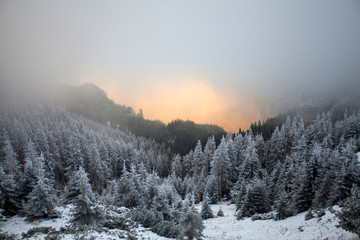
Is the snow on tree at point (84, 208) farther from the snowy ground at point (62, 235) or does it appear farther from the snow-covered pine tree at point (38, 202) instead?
the snow-covered pine tree at point (38, 202)

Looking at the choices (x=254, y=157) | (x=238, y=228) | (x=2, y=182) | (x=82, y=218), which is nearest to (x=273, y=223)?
(x=238, y=228)

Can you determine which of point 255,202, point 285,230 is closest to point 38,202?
point 285,230

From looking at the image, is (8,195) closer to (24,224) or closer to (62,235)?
(24,224)

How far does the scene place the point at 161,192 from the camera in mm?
21547

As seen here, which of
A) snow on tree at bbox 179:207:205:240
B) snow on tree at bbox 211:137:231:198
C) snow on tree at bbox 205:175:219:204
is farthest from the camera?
snow on tree at bbox 211:137:231:198

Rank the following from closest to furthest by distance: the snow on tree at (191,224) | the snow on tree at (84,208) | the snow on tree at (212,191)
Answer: the snow on tree at (191,224)
the snow on tree at (84,208)
the snow on tree at (212,191)

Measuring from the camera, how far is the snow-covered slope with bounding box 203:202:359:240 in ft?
42.4

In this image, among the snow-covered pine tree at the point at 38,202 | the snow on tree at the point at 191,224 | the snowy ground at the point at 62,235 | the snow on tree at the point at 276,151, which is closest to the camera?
the snowy ground at the point at 62,235

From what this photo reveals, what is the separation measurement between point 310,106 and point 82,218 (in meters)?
183

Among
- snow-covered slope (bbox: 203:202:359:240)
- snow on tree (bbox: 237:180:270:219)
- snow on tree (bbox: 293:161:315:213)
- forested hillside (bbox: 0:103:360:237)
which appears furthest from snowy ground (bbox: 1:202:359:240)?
snow on tree (bbox: 237:180:270:219)

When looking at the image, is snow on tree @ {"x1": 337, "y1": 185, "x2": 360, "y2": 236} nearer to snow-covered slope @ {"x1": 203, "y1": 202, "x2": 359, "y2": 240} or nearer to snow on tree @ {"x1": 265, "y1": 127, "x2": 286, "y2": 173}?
snow-covered slope @ {"x1": 203, "y1": 202, "x2": 359, "y2": 240}

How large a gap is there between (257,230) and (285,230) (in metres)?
2.70

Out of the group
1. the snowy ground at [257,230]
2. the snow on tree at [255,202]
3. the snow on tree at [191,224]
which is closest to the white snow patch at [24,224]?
the snowy ground at [257,230]

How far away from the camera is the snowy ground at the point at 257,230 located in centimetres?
1281
